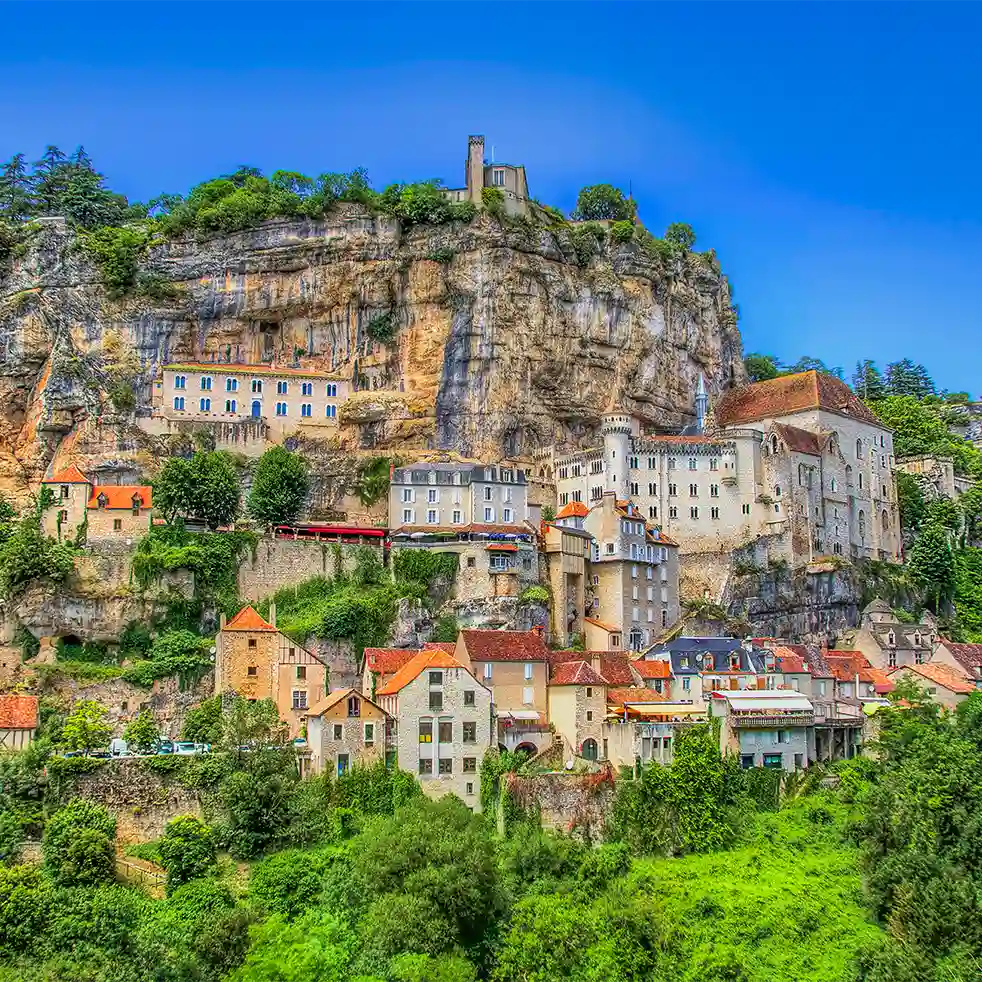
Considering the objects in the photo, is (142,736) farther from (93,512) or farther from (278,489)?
(278,489)

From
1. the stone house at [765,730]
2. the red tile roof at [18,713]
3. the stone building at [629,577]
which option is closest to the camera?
the red tile roof at [18,713]

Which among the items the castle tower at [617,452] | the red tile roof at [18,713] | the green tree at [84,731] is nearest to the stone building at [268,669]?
the green tree at [84,731]

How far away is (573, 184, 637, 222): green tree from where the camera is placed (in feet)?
300

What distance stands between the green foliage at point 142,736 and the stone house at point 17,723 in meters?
3.64

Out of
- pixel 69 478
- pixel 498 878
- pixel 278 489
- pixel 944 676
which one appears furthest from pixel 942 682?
pixel 69 478

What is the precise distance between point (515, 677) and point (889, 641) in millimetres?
23934

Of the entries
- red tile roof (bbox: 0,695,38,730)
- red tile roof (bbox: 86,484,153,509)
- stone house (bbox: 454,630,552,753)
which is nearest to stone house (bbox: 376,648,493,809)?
stone house (bbox: 454,630,552,753)

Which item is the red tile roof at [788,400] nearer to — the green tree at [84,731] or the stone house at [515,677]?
the stone house at [515,677]

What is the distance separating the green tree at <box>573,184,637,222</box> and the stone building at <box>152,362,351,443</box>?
74.0ft

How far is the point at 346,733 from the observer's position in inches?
2085

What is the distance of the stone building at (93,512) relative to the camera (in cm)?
6512

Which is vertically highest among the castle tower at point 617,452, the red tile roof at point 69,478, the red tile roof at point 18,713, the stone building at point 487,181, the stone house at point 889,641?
the stone building at point 487,181

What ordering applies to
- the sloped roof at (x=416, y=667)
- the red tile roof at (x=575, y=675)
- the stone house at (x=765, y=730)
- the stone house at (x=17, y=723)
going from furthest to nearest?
1. the red tile roof at (x=575, y=675)
2. the stone house at (x=765, y=730)
3. the sloped roof at (x=416, y=667)
4. the stone house at (x=17, y=723)

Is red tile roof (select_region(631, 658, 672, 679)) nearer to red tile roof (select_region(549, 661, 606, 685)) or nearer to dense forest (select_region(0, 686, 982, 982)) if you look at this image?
red tile roof (select_region(549, 661, 606, 685))
